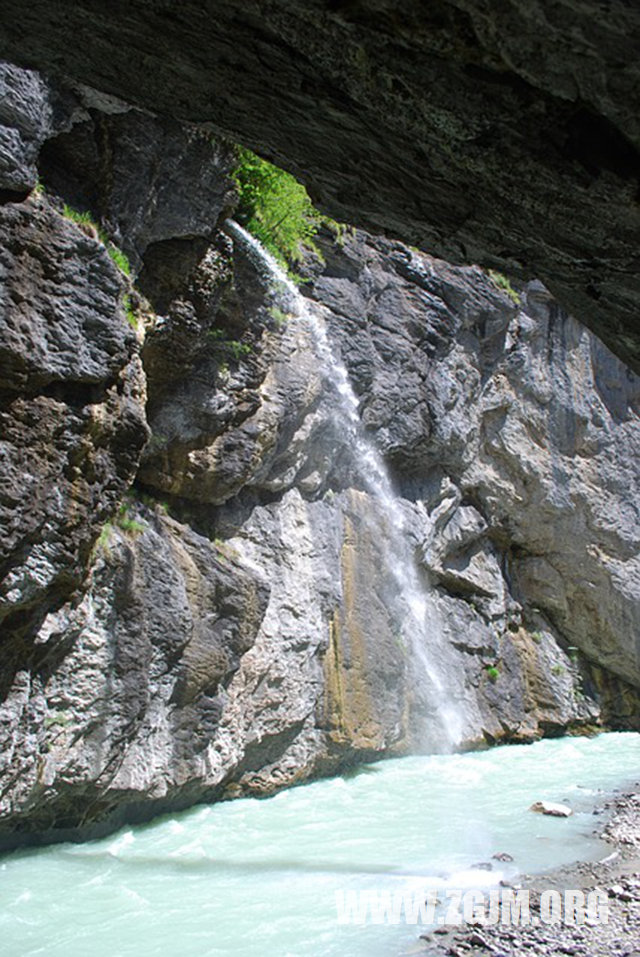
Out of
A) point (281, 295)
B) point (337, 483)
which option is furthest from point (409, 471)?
point (281, 295)

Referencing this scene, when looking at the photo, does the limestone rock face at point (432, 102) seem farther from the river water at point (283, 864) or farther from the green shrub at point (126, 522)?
the green shrub at point (126, 522)

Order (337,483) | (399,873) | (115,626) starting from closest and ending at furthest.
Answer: (399,873) → (115,626) → (337,483)

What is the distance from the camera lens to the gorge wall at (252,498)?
6.35 metres

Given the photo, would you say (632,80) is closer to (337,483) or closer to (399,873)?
(399,873)

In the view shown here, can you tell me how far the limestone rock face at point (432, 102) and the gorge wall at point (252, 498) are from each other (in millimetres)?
3600

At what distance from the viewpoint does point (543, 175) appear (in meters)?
2.43

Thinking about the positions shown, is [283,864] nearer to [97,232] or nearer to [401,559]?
[97,232]

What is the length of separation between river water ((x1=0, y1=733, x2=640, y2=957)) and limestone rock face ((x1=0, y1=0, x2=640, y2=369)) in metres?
4.89

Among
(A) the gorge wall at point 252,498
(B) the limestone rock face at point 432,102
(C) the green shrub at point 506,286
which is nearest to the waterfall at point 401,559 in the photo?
(A) the gorge wall at point 252,498

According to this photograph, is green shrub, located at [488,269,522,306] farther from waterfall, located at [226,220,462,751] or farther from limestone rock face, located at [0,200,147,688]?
limestone rock face, located at [0,200,147,688]

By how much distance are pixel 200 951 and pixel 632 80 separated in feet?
18.9

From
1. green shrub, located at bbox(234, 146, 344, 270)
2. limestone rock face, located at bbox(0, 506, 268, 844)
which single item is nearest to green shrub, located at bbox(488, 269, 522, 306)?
green shrub, located at bbox(234, 146, 344, 270)

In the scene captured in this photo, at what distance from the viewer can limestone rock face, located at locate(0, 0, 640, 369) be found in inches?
80.3

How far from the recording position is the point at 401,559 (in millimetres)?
14047
